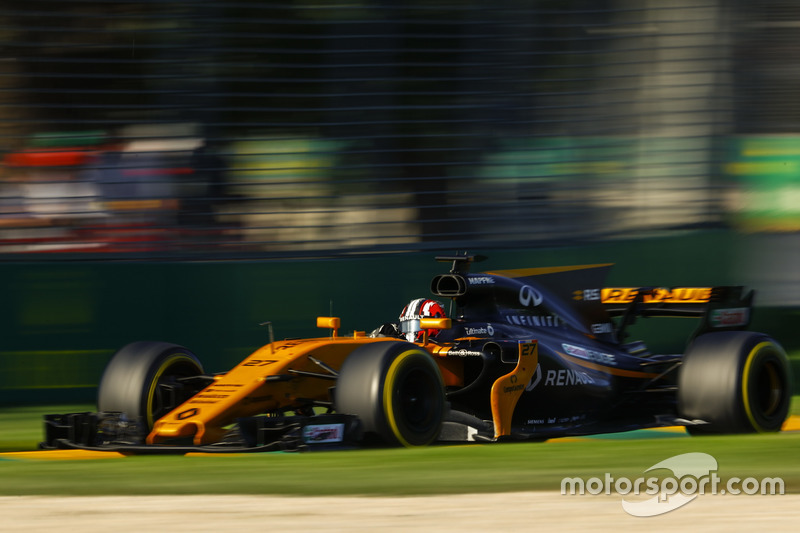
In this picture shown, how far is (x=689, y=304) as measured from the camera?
8250 millimetres

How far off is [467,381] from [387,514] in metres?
2.56

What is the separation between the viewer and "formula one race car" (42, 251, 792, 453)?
6.39m

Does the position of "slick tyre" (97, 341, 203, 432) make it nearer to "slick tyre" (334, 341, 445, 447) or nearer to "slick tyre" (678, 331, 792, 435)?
"slick tyre" (334, 341, 445, 447)

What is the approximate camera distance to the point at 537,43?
1049 centimetres

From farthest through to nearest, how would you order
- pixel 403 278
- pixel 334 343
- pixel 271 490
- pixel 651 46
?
pixel 651 46 → pixel 403 278 → pixel 334 343 → pixel 271 490

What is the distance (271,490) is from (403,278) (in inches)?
197

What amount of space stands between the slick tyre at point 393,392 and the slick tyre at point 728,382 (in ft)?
5.61

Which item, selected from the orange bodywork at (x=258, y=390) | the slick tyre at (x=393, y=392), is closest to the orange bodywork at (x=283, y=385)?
the orange bodywork at (x=258, y=390)

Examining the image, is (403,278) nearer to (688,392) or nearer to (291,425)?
(688,392)

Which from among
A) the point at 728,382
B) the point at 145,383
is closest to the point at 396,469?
the point at 145,383

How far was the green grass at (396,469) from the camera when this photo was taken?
5.32 meters

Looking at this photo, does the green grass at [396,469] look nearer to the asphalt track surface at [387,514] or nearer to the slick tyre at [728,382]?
the asphalt track surface at [387,514]

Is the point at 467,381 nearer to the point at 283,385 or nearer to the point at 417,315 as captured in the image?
the point at 417,315

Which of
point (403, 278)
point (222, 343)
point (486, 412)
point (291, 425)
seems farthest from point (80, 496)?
point (403, 278)
